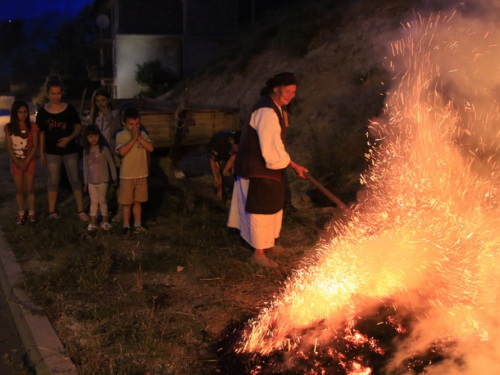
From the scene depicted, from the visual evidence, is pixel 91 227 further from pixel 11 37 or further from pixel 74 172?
pixel 11 37

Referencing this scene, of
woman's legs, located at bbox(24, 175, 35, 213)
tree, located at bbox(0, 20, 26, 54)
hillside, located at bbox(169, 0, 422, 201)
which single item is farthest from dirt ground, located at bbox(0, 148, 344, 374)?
tree, located at bbox(0, 20, 26, 54)

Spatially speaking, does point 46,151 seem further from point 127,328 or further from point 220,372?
point 220,372

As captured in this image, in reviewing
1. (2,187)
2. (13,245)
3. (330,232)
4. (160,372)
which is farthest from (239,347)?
(2,187)

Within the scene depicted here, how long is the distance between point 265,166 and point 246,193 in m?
0.44

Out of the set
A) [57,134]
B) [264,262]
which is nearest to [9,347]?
[264,262]

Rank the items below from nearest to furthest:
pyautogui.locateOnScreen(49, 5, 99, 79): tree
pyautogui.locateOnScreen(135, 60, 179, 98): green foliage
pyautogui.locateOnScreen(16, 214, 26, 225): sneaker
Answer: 1. pyautogui.locateOnScreen(16, 214, 26, 225): sneaker
2. pyautogui.locateOnScreen(135, 60, 179, 98): green foliage
3. pyautogui.locateOnScreen(49, 5, 99, 79): tree

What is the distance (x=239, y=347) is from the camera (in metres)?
3.70

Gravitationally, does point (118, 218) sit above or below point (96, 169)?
Answer: below

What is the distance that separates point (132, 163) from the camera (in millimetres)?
6125

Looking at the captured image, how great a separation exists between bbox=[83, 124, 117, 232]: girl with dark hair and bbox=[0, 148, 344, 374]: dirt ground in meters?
0.30

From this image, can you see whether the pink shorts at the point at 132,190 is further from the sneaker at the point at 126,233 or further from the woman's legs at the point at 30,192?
the woman's legs at the point at 30,192

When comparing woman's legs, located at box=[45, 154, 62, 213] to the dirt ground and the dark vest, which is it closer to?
the dirt ground

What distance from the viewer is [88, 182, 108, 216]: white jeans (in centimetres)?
643

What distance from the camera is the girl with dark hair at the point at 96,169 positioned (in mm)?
6352
